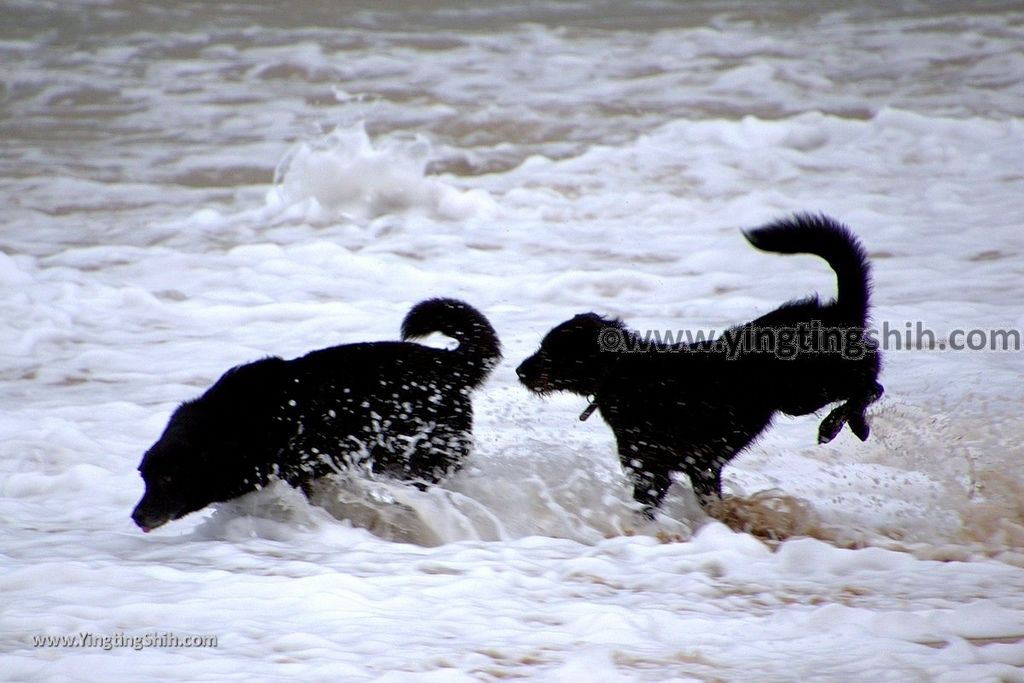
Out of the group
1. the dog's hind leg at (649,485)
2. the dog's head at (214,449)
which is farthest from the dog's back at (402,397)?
the dog's hind leg at (649,485)

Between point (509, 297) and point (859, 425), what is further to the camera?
point (509, 297)

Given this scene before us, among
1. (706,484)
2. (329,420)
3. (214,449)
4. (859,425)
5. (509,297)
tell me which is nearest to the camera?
(214,449)

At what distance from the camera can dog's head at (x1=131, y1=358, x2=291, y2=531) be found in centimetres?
430

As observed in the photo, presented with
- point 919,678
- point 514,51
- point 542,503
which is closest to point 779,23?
point 514,51

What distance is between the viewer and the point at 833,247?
450 cm

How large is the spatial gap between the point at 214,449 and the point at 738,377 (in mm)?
1845

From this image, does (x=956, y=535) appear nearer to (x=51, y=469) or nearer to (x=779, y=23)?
(x=51, y=469)

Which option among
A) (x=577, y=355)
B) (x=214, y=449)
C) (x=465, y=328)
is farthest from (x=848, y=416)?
(x=214, y=449)

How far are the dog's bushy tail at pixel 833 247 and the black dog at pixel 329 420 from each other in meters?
1.08

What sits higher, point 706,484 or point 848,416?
point 848,416

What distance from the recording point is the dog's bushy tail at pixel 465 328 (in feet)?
15.3

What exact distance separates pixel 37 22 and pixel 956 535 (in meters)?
14.6

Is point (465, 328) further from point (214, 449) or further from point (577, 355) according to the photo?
point (214, 449)

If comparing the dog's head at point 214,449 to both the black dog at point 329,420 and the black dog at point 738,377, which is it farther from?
the black dog at point 738,377
